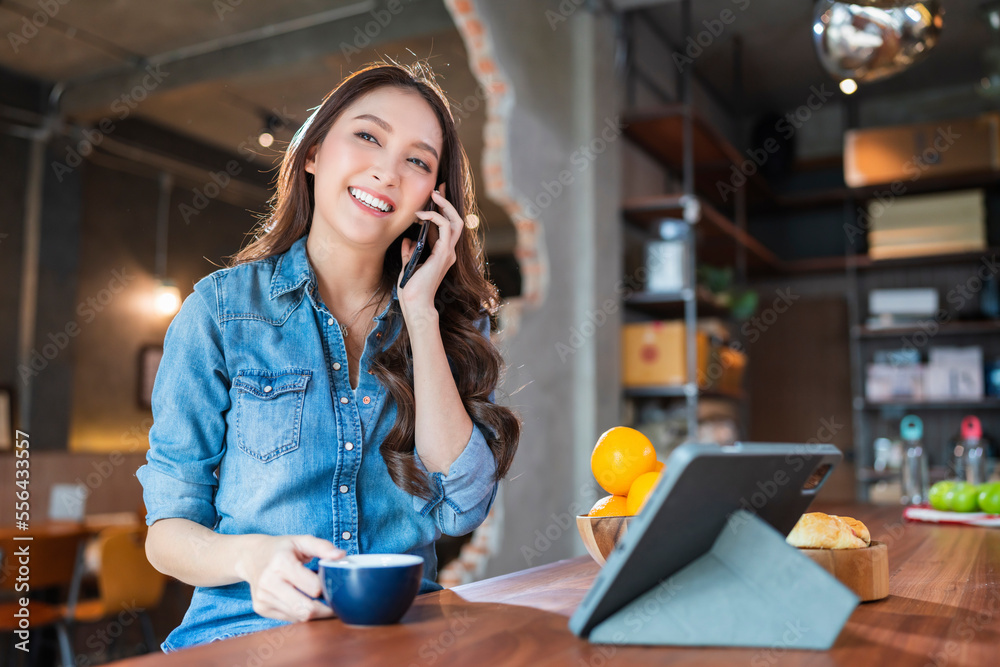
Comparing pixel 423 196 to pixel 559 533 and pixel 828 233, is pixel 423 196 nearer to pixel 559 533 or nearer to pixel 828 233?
pixel 559 533

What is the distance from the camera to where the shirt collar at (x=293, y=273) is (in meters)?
1.21

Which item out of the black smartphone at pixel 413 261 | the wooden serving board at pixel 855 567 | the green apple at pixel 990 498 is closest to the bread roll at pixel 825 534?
the wooden serving board at pixel 855 567

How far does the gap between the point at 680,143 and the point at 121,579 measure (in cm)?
362

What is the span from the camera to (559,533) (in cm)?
385

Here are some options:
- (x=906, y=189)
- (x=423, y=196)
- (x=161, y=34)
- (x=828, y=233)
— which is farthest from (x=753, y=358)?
(x=423, y=196)

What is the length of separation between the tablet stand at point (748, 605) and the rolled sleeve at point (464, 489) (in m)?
0.46

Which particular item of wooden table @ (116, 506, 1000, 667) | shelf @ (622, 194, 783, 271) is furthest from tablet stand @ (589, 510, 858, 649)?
shelf @ (622, 194, 783, 271)

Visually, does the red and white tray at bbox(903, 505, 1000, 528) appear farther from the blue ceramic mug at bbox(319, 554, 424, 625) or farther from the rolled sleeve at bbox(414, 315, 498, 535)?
the blue ceramic mug at bbox(319, 554, 424, 625)

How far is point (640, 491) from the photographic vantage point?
92 cm

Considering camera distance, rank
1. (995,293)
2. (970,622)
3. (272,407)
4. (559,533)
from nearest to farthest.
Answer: (970,622) → (272,407) → (559,533) → (995,293)

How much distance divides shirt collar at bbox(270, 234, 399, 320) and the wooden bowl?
53cm

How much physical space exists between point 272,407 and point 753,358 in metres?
5.69

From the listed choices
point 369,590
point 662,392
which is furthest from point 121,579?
point 369,590

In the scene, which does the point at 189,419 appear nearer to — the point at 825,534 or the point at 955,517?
the point at 825,534
